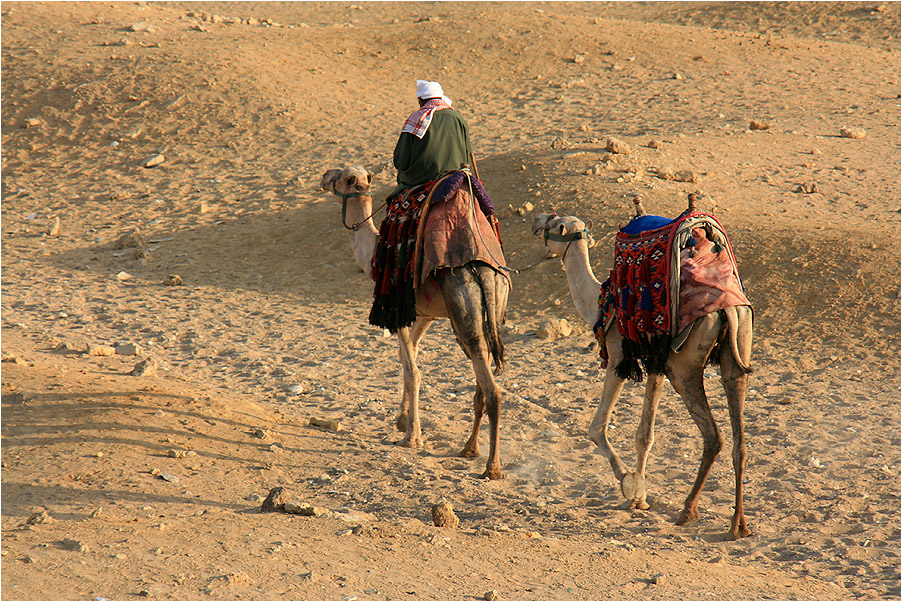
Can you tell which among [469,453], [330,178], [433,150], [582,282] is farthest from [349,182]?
[469,453]

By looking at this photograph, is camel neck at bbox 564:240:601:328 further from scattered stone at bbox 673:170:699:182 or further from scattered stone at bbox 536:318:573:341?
scattered stone at bbox 673:170:699:182

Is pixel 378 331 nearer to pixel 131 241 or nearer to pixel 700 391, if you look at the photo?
pixel 131 241

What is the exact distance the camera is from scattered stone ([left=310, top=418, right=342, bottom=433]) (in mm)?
8031

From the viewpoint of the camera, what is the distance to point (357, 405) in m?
8.71

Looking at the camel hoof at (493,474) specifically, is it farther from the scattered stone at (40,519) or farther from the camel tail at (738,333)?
the scattered stone at (40,519)

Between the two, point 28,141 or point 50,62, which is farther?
point 50,62

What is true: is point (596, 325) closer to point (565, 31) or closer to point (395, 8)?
point (565, 31)

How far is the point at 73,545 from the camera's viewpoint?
508 cm

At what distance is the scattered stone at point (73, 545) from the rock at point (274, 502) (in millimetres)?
1261

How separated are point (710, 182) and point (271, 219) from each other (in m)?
7.15

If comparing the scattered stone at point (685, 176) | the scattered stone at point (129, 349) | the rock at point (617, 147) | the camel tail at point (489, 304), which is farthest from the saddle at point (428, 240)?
the rock at point (617, 147)

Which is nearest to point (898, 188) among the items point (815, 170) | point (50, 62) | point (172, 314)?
point (815, 170)

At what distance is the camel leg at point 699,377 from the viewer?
230 inches

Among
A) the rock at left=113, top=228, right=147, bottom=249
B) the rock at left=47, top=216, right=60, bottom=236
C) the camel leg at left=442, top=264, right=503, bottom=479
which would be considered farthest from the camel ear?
the rock at left=47, top=216, right=60, bottom=236
